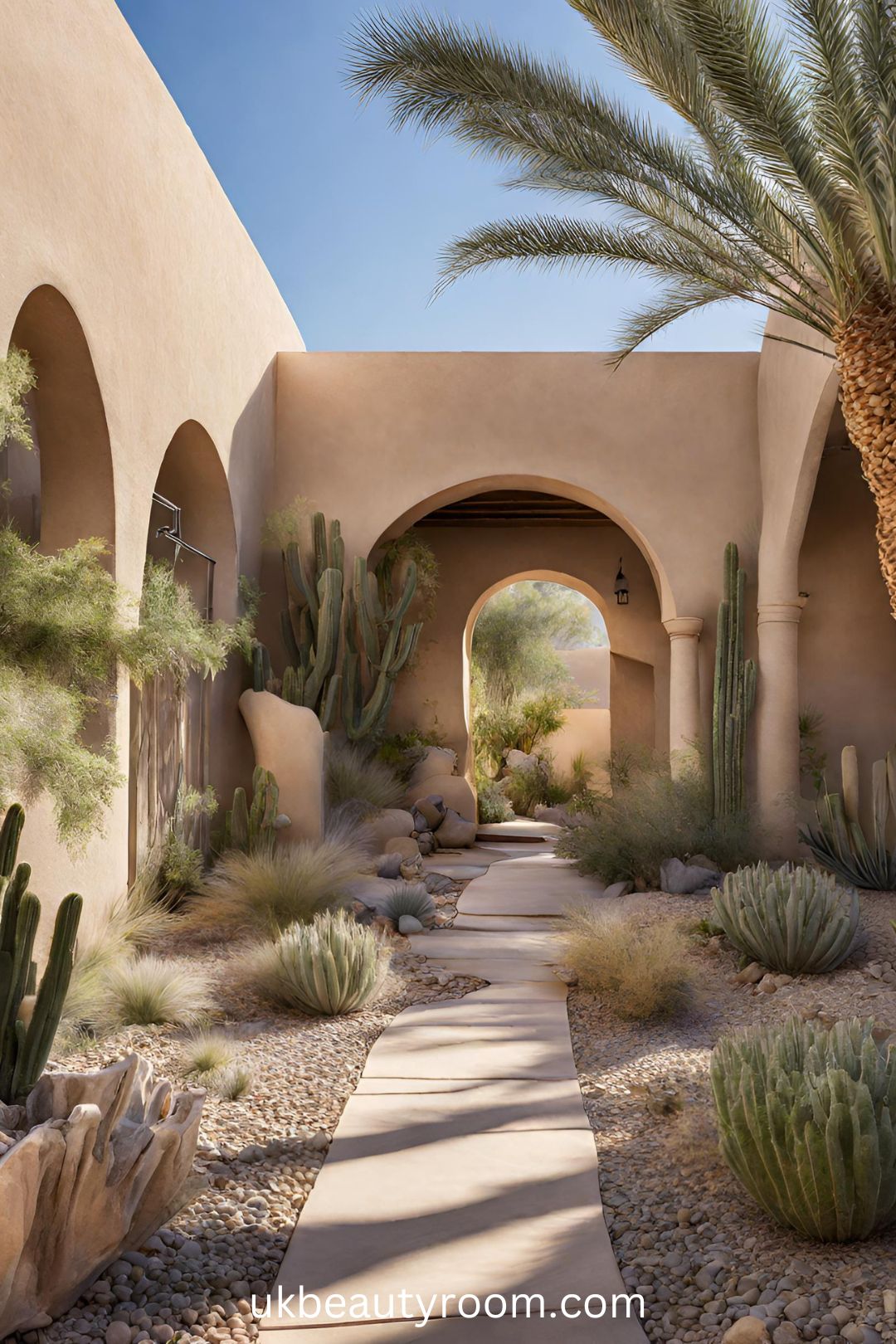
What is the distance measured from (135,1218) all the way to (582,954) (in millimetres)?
3418

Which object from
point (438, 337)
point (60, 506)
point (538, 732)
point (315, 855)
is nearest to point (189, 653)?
point (60, 506)

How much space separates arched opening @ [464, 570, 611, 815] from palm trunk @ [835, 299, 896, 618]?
7426 millimetres

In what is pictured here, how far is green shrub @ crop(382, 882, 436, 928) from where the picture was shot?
24.2 feet

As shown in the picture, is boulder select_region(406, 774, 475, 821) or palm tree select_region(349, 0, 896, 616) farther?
boulder select_region(406, 774, 475, 821)

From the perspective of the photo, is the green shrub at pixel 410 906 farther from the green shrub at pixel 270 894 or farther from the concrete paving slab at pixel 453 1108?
the concrete paving slab at pixel 453 1108

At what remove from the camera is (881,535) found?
6.60 m

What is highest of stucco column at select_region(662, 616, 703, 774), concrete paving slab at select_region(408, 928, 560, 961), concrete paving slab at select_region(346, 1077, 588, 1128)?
stucco column at select_region(662, 616, 703, 774)

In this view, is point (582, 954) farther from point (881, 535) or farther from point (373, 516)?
point (373, 516)

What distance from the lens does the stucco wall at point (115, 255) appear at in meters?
5.22

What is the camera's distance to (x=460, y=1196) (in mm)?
3264

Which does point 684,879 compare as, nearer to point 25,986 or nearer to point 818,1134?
point 818,1134

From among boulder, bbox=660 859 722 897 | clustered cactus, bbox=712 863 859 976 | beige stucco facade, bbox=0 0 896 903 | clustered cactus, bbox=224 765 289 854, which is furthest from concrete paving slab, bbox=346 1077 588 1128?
clustered cactus, bbox=224 765 289 854

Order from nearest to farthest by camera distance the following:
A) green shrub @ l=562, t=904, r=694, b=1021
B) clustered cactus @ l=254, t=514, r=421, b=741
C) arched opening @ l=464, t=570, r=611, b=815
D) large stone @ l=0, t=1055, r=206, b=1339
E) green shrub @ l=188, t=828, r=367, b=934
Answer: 1. large stone @ l=0, t=1055, r=206, b=1339
2. green shrub @ l=562, t=904, r=694, b=1021
3. green shrub @ l=188, t=828, r=367, b=934
4. clustered cactus @ l=254, t=514, r=421, b=741
5. arched opening @ l=464, t=570, r=611, b=815

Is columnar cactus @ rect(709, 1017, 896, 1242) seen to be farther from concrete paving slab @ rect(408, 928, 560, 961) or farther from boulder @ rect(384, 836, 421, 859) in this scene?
Result: boulder @ rect(384, 836, 421, 859)
